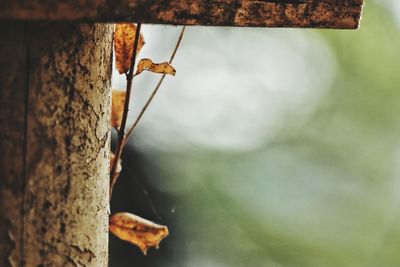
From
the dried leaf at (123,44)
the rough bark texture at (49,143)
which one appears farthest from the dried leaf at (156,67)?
the rough bark texture at (49,143)

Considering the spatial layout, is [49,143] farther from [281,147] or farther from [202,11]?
[281,147]

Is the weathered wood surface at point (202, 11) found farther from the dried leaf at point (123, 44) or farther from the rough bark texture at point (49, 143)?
the dried leaf at point (123, 44)

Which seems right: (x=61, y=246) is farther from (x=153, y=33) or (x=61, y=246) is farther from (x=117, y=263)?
(x=153, y=33)

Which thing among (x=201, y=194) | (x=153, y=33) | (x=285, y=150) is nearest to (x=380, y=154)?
(x=285, y=150)

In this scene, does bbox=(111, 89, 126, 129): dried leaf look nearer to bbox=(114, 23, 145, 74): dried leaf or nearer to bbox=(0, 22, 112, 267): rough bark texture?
bbox=(114, 23, 145, 74): dried leaf

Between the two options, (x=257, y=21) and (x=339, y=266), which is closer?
(x=257, y=21)

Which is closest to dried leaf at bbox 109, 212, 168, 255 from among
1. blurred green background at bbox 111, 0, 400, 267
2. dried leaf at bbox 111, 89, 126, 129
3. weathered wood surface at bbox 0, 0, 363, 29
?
dried leaf at bbox 111, 89, 126, 129
